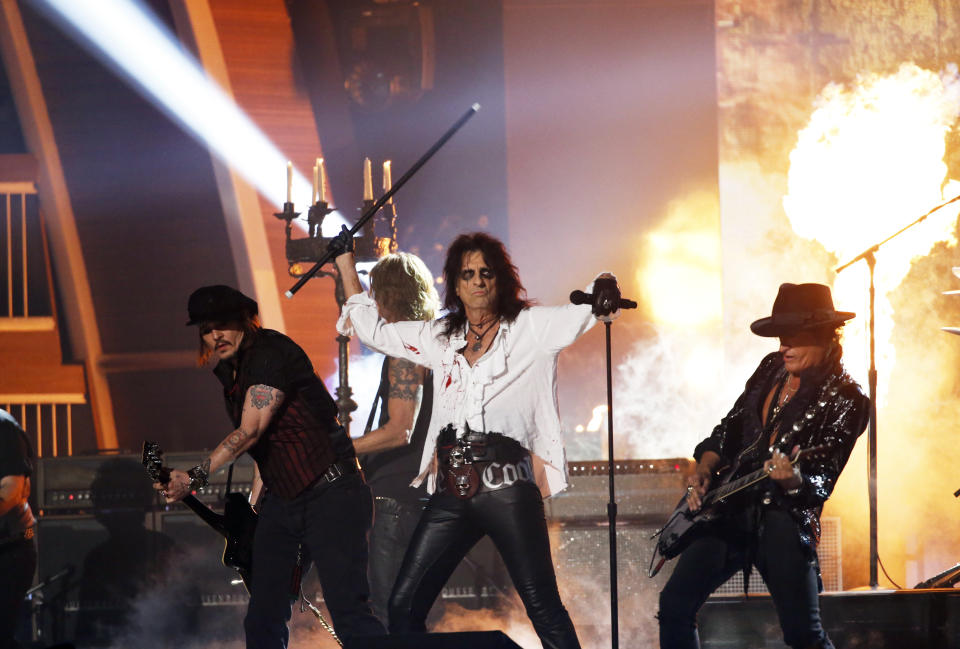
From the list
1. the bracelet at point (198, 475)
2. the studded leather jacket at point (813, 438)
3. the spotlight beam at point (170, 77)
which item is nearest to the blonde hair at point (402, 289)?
the bracelet at point (198, 475)

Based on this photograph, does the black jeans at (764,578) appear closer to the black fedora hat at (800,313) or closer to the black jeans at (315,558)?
the black fedora hat at (800,313)

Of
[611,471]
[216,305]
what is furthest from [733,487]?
[216,305]

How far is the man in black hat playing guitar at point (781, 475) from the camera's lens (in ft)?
11.6

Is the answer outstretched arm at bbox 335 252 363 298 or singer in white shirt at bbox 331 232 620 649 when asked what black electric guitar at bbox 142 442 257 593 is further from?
outstretched arm at bbox 335 252 363 298

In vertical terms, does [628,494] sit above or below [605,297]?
below

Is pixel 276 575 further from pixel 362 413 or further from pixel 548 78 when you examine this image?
pixel 548 78

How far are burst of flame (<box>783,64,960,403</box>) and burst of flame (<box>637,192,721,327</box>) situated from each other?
746mm

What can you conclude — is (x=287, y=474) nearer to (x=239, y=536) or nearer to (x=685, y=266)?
(x=239, y=536)

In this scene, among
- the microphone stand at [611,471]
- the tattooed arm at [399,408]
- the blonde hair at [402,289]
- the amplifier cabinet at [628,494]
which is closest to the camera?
the microphone stand at [611,471]

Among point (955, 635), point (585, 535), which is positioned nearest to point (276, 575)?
point (585, 535)

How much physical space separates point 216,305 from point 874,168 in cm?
619

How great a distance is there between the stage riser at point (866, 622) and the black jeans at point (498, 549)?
1.15m

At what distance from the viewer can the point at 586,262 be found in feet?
26.6

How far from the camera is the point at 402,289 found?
4371 mm
